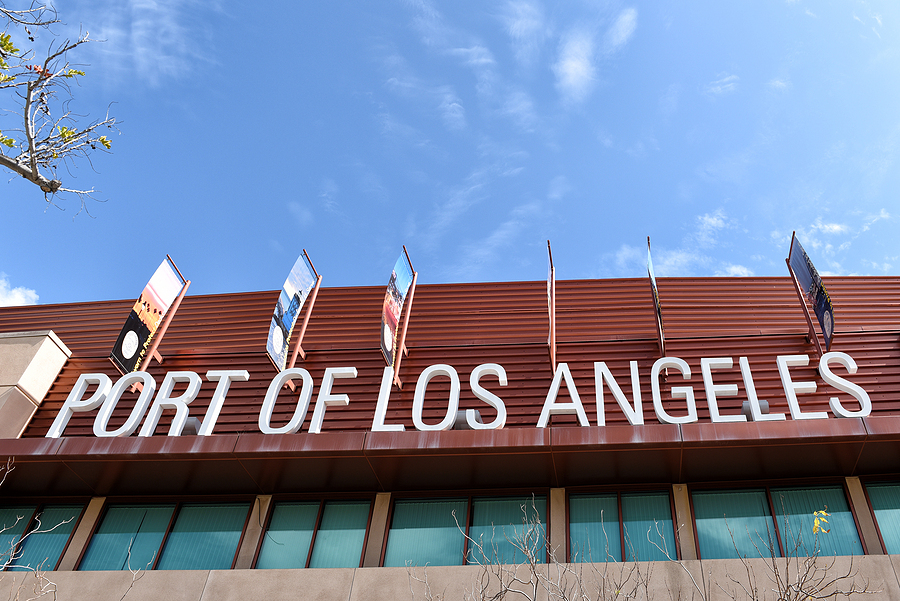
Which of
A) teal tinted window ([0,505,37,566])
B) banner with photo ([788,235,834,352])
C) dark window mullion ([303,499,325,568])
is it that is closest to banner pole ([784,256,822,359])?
banner with photo ([788,235,834,352])

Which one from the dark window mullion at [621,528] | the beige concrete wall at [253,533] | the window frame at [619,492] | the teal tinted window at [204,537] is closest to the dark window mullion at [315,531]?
the beige concrete wall at [253,533]

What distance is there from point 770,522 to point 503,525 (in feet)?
16.3

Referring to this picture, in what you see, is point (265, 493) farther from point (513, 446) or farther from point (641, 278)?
point (641, 278)

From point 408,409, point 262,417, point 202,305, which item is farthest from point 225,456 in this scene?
point 202,305

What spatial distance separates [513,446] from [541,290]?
7000mm

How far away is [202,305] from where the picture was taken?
21781mm

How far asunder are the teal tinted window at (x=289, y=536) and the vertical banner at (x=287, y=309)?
3383mm

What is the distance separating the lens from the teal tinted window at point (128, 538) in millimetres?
15375

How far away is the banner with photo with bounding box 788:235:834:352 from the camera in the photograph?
1681cm

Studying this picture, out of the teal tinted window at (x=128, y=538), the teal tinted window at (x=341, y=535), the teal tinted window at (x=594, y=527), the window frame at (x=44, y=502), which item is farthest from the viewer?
the window frame at (x=44, y=502)

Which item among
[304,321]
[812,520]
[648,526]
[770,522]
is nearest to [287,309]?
[304,321]

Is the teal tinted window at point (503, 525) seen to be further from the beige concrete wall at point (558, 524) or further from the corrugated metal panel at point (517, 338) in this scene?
the corrugated metal panel at point (517, 338)

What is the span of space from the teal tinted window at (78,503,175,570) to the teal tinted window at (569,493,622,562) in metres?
8.33

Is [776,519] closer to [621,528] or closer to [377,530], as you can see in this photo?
[621,528]
